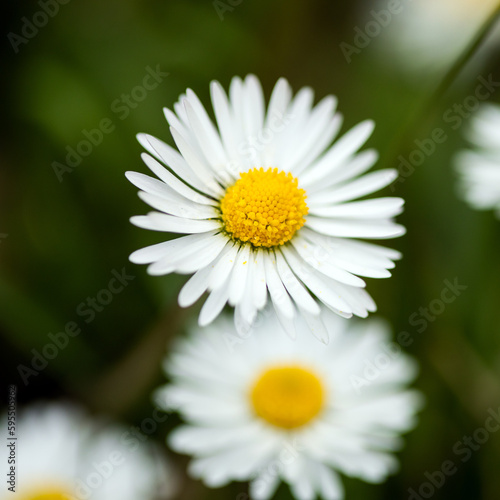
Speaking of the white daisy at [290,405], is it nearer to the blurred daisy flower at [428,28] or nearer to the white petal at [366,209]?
the white petal at [366,209]

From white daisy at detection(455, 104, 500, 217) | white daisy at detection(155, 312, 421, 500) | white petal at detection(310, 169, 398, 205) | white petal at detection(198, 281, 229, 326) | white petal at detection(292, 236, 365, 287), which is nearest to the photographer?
white petal at detection(198, 281, 229, 326)

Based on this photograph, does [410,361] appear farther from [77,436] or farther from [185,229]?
[185,229]

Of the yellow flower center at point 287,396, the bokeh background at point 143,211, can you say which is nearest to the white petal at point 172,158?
the bokeh background at point 143,211

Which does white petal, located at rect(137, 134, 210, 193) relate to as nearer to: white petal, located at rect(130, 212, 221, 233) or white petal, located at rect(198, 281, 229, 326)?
white petal, located at rect(130, 212, 221, 233)

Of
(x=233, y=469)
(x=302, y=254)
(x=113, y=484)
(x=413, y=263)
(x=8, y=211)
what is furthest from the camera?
(x=413, y=263)

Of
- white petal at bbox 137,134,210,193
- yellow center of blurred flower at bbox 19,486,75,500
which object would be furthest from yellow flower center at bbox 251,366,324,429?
white petal at bbox 137,134,210,193

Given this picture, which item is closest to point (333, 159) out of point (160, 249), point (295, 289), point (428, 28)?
point (295, 289)

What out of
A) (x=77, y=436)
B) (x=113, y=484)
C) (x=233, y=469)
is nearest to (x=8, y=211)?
(x=77, y=436)
